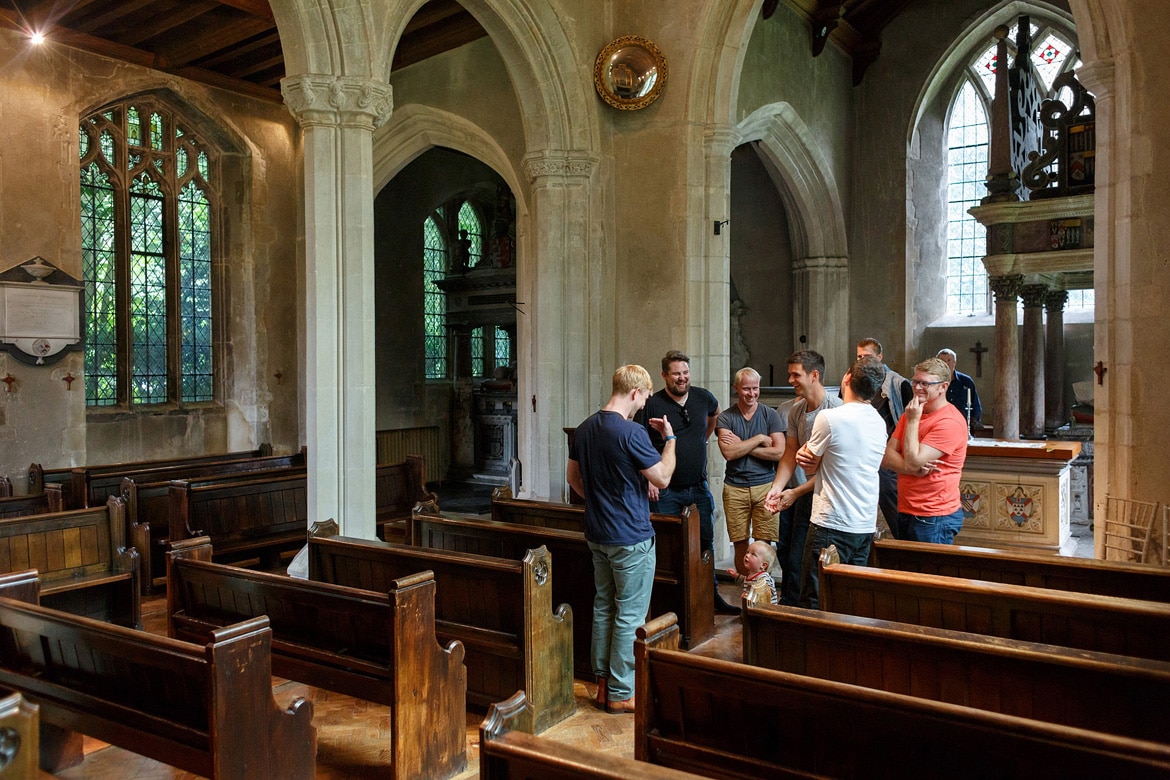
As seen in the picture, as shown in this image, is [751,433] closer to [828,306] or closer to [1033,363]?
[1033,363]

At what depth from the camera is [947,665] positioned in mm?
2471

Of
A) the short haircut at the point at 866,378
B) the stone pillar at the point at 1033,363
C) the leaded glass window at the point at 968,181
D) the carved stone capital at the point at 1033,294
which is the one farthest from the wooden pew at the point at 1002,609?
the leaded glass window at the point at 968,181

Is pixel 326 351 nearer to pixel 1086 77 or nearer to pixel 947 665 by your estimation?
pixel 947 665

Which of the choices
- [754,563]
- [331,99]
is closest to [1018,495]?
[754,563]

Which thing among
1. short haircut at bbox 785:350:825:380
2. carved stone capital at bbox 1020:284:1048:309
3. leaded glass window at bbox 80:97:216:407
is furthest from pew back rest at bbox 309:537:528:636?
carved stone capital at bbox 1020:284:1048:309

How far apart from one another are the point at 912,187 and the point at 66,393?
36.7ft

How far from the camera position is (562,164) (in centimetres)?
769

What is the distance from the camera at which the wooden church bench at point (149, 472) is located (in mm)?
6914

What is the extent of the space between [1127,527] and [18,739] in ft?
17.8

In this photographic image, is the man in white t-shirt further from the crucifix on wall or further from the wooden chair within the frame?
the crucifix on wall

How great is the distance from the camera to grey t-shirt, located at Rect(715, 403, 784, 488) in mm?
5016

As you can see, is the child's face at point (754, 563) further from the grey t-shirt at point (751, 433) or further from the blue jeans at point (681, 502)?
the grey t-shirt at point (751, 433)

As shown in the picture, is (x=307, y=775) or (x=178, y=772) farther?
(x=178, y=772)

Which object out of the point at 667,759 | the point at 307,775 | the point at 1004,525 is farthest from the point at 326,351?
the point at 1004,525
